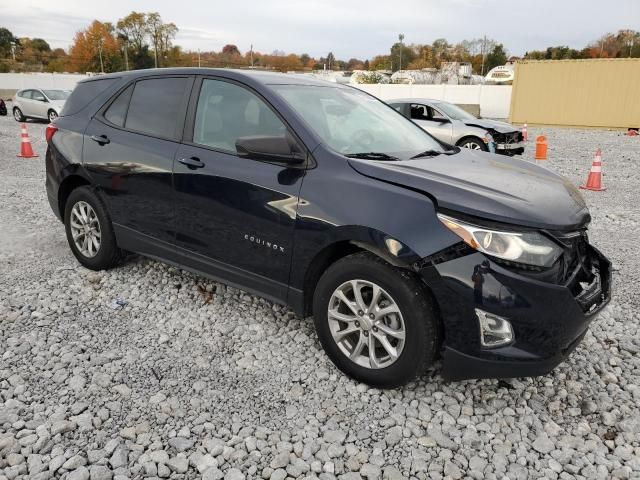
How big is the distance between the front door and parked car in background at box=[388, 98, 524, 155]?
27.2 ft

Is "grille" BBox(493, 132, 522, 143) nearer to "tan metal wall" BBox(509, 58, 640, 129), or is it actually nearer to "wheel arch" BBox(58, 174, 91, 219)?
"wheel arch" BBox(58, 174, 91, 219)

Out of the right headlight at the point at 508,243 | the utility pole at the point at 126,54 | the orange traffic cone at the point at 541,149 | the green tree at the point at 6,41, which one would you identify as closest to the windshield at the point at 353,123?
the right headlight at the point at 508,243

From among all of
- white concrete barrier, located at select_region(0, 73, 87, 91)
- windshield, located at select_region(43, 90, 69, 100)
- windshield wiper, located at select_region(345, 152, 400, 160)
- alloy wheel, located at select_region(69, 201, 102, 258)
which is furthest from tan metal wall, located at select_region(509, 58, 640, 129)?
white concrete barrier, located at select_region(0, 73, 87, 91)

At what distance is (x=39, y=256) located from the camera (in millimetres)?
5000

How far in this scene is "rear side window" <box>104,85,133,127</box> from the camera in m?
4.19

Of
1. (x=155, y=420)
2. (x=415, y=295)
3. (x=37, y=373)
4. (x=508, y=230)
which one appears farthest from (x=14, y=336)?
(x=508, y=230)

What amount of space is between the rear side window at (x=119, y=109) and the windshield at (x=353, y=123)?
1.46 meters

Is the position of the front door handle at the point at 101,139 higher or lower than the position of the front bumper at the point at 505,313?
higher

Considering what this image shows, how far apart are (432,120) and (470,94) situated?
2379cm

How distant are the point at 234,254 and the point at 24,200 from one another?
5.47 meters

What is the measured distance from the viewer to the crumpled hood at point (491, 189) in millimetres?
2586

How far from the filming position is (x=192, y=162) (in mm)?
3541

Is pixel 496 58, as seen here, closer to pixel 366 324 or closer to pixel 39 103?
pixel 39 103

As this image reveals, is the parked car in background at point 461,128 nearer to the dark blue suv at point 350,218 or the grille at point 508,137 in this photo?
the grille at point 508,137
